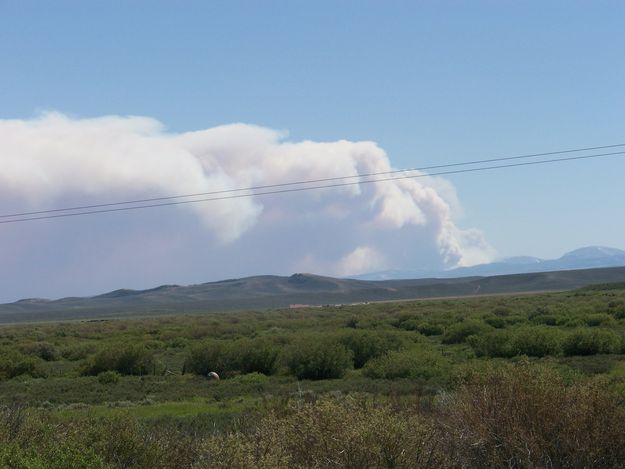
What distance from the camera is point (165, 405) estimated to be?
23.8 meters

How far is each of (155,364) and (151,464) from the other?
2733 cm

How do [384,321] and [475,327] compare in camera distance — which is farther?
[384,321]

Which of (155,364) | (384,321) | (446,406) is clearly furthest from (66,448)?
(384,321)

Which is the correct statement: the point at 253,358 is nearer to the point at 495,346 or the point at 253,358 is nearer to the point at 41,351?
the point at 495,346

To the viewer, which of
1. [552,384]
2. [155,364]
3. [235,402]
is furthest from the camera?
[155,364]

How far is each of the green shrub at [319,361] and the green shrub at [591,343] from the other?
10.6 meters

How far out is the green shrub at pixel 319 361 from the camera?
1211 inches

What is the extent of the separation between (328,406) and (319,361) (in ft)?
71.0

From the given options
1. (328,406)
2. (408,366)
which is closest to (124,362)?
(408,366)

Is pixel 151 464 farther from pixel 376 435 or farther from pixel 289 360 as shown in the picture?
pixel 289 360

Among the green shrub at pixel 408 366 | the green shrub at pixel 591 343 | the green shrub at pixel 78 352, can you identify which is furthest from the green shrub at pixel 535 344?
the green shrub at pixel 78 352

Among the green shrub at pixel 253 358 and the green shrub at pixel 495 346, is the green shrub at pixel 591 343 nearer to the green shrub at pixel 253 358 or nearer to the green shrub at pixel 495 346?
the green shrub at pixel 495 346

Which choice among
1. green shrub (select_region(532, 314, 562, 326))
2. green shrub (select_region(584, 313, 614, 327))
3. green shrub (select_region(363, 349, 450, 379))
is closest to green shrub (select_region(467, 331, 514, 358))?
green shrub (select_region(363, 349, 450, 379))

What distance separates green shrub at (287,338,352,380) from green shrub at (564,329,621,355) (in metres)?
10.6
